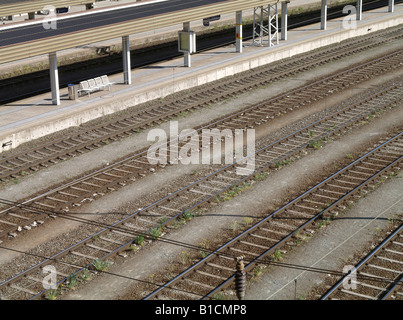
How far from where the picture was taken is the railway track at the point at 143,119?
21172 millimetres

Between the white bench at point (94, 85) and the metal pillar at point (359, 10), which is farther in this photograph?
the metal pillar at point (359, 10)

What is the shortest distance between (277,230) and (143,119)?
10648 mm

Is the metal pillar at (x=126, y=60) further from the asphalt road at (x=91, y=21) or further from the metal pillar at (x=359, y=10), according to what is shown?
the metal pillar at (x=359, y=10)

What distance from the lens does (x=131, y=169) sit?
2056 centimetres

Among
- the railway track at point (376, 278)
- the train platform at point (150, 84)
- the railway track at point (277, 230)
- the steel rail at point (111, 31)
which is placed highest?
the steel rail at point (111, 31)

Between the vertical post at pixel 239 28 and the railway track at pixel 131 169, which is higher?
the vertical post at pixel 239 28

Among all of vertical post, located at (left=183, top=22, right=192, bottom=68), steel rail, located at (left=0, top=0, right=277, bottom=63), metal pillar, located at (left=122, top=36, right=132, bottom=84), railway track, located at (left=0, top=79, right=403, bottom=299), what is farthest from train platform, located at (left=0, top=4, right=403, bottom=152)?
railway track, located at (left=0, top=79, right=403, bottom=299)

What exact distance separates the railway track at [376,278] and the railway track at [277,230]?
87mm

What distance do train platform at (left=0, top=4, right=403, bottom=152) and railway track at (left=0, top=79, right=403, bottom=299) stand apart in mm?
6634

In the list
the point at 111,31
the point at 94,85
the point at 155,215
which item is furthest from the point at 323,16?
the point at 155,215

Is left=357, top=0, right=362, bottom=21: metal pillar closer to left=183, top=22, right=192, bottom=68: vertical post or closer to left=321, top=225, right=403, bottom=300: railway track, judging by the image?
left=183, top=22, right=192, bottom=68: vertical post

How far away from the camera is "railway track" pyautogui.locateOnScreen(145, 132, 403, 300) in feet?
45.2

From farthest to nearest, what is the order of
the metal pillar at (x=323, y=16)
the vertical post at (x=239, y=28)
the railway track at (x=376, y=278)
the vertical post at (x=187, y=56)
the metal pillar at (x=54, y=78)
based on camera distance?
the metal pillar at (x=323, y=16), the vertical post at (x=239, y=28), the vertical post at (x=187, y=56), the metal pillar at (x=54, y=78), the railway track at (x=376, y=278)

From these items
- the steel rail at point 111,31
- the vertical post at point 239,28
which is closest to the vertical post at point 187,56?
the steel rail at point 111,31
